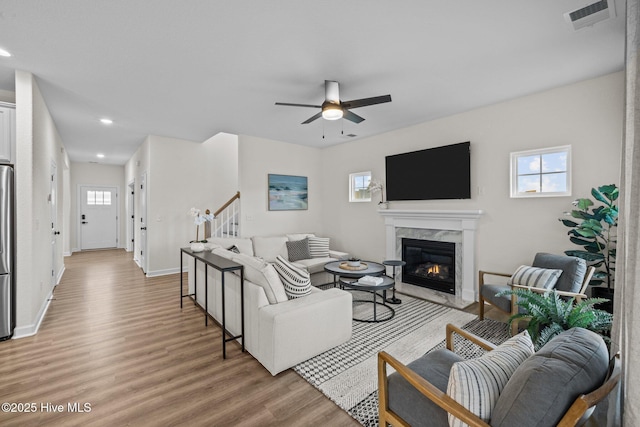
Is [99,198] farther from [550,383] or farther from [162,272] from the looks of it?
[550,383]

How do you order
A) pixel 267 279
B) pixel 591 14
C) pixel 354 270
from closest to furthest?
pixel 591 14
pixel 267 279
pixel 354 270

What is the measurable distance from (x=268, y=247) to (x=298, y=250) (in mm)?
547

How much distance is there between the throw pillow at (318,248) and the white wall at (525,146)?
3.63 feet

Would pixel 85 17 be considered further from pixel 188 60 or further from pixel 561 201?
pixel 561 201

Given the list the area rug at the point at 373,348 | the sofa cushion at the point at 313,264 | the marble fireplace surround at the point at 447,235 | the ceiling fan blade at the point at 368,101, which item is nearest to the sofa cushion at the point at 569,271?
the area rug at the point at 373,348

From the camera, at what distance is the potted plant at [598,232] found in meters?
2.83

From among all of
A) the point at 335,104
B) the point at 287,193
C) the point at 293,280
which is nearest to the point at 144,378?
the point at 293,280

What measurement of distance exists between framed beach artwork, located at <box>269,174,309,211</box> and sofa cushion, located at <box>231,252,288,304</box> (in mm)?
3276

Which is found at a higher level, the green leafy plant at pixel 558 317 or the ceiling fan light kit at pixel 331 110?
the ceiling fan light kit at pixel 331 110

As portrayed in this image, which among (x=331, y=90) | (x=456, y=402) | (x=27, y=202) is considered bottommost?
(x=456, y=402)

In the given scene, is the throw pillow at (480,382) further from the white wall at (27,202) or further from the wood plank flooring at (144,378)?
the white wall at (27,202)

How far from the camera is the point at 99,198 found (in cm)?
914

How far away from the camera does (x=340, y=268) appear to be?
3844 millimetres

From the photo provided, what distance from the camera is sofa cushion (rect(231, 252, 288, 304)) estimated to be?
253 centimetres
